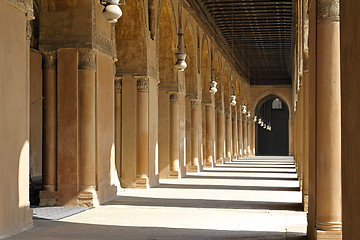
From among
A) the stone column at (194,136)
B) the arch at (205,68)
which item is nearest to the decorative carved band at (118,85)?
the stone column at (194,136)

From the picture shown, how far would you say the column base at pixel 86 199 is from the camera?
36.4ft

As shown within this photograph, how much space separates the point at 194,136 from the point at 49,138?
1228cm

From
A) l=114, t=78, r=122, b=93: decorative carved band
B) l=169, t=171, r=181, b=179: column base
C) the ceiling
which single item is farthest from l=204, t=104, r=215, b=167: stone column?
l=114, t=78, r=122, b=93: decorative carved band

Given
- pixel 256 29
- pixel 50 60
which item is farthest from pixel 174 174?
pixel 256 29

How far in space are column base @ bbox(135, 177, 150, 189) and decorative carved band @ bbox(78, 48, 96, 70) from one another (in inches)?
192

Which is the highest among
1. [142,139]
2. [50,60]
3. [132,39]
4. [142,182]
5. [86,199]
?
[132,39]

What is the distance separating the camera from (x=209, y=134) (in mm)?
27109

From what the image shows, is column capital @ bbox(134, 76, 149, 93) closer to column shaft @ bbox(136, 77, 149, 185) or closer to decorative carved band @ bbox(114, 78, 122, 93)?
column shaft @ bbox(136, 77, 149, 185)

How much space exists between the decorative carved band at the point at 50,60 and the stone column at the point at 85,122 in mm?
560

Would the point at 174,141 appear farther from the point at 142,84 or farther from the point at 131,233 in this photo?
Result: the point at 131,233

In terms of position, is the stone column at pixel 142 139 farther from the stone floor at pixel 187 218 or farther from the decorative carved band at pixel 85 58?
the decorative carved band at pixel 85 58

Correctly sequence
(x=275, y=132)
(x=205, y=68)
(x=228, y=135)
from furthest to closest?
(x=275, y=132)
(x=228, y=135)
(x=205, y=68)
